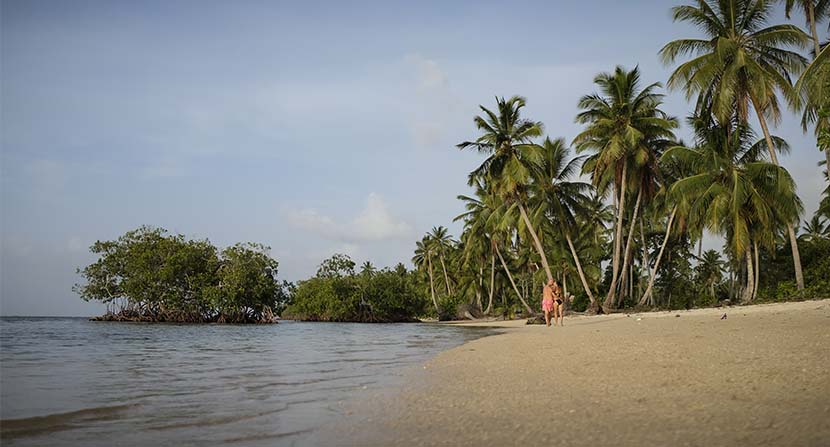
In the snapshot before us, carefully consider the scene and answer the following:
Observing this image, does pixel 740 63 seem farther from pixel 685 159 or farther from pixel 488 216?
pixel 488 216

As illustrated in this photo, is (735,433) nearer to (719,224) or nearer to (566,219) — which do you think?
(719,224)

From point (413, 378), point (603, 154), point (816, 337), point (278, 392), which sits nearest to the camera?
point (278, 392)

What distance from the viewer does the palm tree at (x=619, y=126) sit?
25.6m

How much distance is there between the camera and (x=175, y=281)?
47781mm

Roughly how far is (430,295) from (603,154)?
45436 millimetres

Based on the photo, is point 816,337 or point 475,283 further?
point 475,283

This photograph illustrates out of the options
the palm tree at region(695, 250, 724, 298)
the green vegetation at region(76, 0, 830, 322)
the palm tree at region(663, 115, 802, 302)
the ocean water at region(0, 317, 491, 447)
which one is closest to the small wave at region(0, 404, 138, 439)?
the ocean water at region(0, 317, 491, 447)

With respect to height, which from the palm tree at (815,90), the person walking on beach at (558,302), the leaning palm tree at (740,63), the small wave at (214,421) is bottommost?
the small wave at (214,421)

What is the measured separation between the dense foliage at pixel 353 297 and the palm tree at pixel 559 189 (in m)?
33.6

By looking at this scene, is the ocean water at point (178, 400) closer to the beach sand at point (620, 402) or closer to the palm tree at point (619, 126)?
the beach sand at point (620, 402)

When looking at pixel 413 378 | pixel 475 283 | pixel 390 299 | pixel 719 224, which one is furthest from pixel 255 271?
pixel 413 378

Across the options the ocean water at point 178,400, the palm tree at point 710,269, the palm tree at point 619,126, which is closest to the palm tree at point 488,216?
the palm tree at point 619,126

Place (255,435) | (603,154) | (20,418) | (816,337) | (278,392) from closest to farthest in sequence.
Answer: (255,435) → (20,418) → (278,392) → (816,337) → (603,154)

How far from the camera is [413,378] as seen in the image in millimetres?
6406
